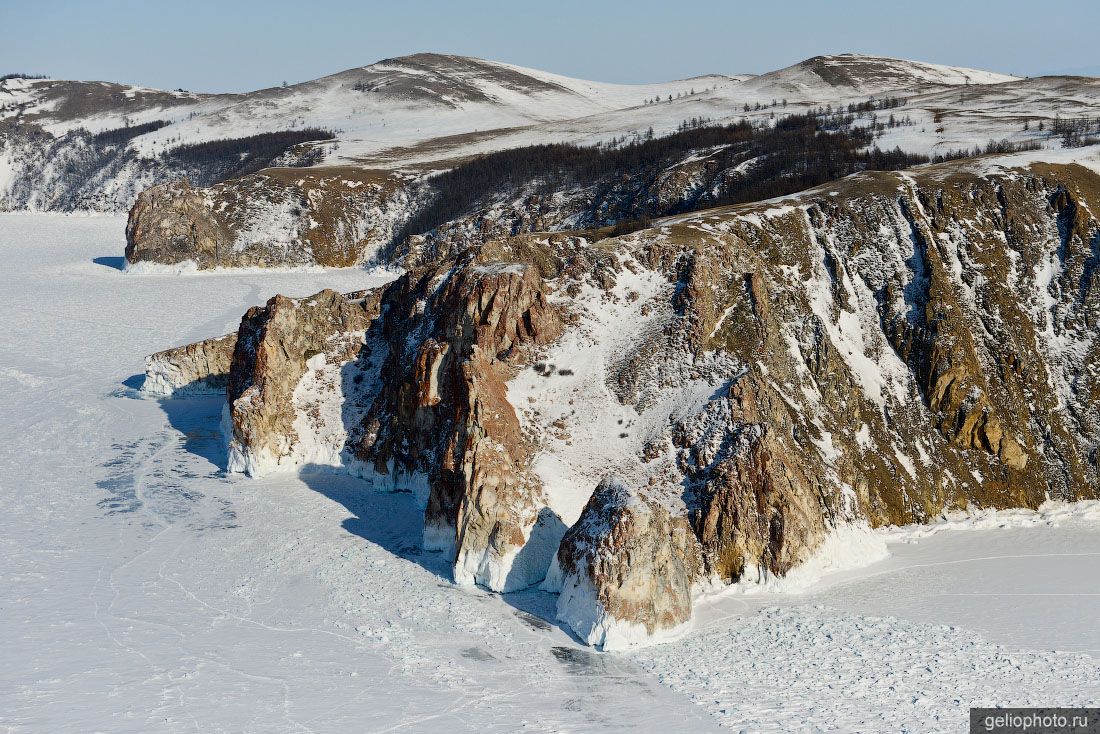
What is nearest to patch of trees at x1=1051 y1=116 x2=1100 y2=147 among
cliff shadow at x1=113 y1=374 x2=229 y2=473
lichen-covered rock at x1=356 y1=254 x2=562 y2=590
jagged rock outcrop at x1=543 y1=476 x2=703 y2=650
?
lichen-covered rock at x1=356 y1=254 x2=562 y2=590

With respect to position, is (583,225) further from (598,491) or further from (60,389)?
(598,491)

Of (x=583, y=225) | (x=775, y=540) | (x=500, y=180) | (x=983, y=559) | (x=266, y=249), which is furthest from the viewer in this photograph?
(x=500, y=180)

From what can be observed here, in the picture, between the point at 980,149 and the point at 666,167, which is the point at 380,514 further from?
the point at 980,149

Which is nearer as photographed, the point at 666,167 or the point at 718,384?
the point at 718,384

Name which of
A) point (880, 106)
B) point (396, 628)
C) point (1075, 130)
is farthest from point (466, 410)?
point (880, 106)

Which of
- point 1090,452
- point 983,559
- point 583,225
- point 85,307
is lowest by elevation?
point 983,559

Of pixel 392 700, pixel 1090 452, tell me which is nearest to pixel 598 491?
pixel 392 700
